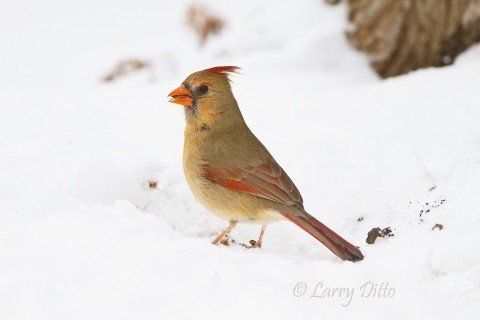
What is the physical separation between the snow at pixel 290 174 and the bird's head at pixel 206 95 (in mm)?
572

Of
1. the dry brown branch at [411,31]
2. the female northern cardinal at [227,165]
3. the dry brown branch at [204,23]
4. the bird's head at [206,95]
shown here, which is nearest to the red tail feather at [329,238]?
the female northern cardinal at [227,165]

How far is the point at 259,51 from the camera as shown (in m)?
6.48

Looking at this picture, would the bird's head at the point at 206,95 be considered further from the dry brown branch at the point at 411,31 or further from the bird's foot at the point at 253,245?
the dry brown branch at the point at 411,31

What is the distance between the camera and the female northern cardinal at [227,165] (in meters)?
3.75

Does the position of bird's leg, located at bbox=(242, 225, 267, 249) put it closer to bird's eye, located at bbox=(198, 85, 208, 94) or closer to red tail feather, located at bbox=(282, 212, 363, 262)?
red tail feather, located at bbox=(282, 212, 363, 262)

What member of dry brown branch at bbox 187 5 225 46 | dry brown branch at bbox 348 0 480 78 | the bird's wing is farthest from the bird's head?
dry brown branch at bbox 187 5 225 46

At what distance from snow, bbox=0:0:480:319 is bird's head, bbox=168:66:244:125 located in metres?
0.57

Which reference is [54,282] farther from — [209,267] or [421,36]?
[421,36]

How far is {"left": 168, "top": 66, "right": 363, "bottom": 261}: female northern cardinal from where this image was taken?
12.3ft

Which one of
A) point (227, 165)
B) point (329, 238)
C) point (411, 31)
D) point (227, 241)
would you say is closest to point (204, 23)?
point (411, 31)

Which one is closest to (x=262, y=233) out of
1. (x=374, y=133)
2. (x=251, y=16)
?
(x=374, y=133)

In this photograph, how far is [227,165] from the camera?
3.89 metres

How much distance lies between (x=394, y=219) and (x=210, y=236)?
1181 millimetres

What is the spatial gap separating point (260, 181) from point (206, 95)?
71 cm
